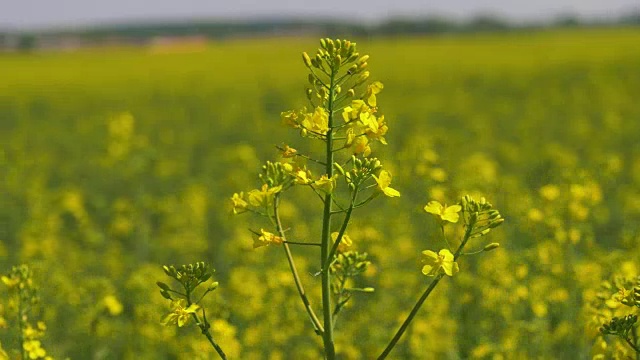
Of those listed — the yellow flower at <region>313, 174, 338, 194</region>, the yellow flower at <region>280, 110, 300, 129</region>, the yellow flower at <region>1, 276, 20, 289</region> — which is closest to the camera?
the yellow flower at <region>313, 174, 338, 194</region>

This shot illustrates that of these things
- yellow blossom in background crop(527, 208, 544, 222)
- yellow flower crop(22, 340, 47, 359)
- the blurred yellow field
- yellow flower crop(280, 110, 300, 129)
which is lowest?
the blurred yellow field

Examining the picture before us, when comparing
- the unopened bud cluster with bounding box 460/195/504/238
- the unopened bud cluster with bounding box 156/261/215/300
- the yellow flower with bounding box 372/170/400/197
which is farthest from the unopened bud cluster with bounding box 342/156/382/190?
the unopened bud cluster with bounding box 156/261/215/300

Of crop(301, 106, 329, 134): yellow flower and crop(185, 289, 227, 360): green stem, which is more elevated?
crop(301, 106, 329, 134): yellow flower

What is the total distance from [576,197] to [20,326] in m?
2.80

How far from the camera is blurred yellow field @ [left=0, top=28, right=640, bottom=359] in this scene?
13.0 ft

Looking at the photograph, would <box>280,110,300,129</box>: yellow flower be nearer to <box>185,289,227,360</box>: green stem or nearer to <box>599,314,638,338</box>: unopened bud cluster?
<box>185,289,227,360</box>: green stem

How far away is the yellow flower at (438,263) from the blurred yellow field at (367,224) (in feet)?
1.00

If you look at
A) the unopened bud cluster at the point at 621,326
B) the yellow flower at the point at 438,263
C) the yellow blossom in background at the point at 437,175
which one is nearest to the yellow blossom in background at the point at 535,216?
the yellow blossom in background at the point at 437,175

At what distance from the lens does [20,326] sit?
2.36 metres

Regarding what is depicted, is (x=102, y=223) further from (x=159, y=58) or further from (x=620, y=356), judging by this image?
(x=159, y=58)

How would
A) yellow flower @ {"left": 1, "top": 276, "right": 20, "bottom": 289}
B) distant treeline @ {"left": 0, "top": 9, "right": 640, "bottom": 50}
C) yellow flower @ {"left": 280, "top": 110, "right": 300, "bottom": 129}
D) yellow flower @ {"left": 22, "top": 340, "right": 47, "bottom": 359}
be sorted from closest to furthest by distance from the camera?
yellow flower @ {"left": 280, "top": 110, "right": 300, "bottom": 129}, yellow flower @ {"left": 22, "top": 340, "right": 47, "bottom": 359}, yellow flower @ {"left": 1, "top": 276, "right": 20, "bottom": 289}, distant treeline @ {"left": 0, "top": 9, "right": 640, "bottom": 50}

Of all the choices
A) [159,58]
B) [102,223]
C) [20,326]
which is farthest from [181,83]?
[20,326]

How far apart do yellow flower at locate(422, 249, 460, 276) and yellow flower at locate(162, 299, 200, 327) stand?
550 millimetres

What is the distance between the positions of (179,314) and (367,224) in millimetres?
2969
